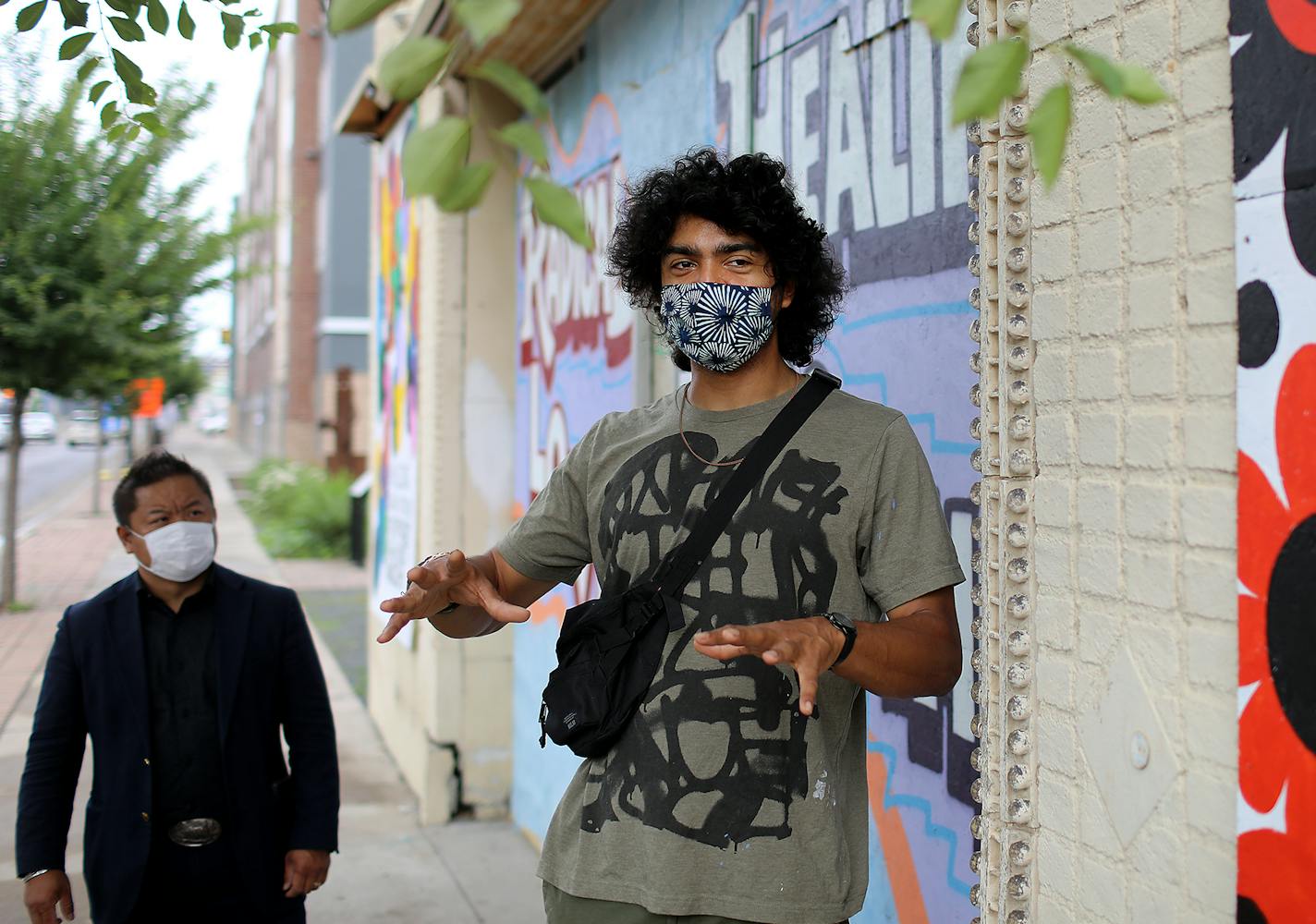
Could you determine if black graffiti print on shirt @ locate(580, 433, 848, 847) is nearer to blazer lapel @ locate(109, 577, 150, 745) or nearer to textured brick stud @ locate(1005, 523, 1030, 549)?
textured brick stud @ locate(1005, 523, 1030, 549)

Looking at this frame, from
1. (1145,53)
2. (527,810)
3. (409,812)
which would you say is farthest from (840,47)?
(409,812)

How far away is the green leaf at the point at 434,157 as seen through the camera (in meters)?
1.14

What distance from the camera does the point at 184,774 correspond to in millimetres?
3361

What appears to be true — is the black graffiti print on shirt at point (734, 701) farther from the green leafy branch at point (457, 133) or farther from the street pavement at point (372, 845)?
the street pavement at point (372, 845)

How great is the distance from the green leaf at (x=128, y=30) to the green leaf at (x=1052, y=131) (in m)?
2.02

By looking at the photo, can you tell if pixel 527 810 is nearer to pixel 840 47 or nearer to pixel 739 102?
pixel 739 102

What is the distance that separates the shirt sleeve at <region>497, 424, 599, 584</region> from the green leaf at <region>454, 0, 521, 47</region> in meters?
1.46

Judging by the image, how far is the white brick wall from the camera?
1.92 metres

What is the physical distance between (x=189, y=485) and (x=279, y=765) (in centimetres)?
82

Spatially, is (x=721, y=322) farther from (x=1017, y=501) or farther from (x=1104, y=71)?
(x=1104, y=71)

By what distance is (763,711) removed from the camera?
2.21 metres

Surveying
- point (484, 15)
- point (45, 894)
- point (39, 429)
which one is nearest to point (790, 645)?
point (484, 15)

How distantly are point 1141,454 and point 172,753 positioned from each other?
2504mm

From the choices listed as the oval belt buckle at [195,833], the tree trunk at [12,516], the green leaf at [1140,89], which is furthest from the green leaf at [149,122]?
the tree trunk at [12,516]
